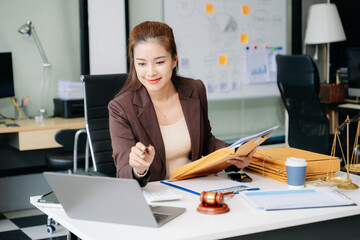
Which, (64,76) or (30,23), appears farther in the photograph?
(64,76)

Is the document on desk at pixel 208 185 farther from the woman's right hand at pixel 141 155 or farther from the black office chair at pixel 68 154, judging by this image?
the black office chair at pixel 68 154

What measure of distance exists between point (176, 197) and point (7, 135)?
2.57 metres

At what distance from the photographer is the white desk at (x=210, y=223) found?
4.72ft

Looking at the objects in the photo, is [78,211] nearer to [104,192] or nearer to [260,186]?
[104,192]

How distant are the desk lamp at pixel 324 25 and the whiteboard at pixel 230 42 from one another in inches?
10.6

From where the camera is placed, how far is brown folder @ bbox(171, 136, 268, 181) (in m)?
1.90

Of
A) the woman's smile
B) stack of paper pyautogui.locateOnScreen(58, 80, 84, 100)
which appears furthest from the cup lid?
stack of paper pyautogui.locateOnScreen(58, 80, 84, 100)

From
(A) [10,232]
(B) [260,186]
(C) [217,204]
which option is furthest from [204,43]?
(C) [217,204]

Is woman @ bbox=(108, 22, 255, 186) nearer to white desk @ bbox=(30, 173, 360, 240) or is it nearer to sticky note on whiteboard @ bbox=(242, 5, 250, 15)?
white desk @ bbox=(30, 173, 360, 240)

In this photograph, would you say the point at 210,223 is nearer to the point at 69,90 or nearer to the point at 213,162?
the point at 213,162

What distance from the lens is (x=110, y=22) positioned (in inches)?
172

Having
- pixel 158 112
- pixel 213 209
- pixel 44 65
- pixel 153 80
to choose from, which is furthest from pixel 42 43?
pixel 213 209

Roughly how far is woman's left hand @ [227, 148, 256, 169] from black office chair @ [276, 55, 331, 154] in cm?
182

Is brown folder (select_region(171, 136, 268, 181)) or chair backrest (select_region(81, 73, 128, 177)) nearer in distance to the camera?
brown folder (select_region(171, 136, 268, 181))
